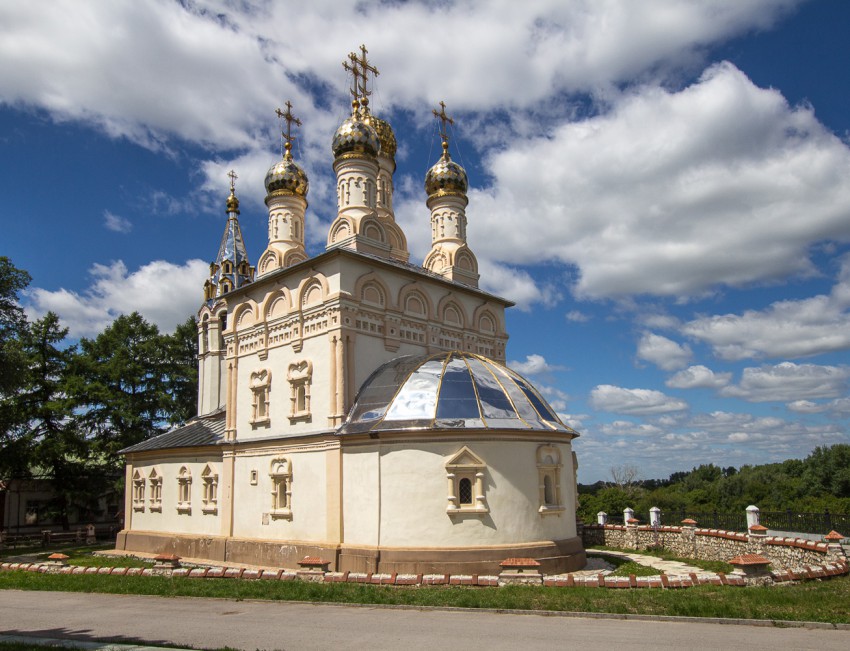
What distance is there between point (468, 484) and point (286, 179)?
12245 mm

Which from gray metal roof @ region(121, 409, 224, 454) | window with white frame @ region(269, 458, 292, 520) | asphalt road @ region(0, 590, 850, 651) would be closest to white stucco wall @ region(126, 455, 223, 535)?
gray metal roof @ region(121, 409, 224, 454)

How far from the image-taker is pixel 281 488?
17.1 metres

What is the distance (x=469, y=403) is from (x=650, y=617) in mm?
6395

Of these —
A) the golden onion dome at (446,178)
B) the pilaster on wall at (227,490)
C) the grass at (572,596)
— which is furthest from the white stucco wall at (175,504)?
the golden onion dome at (446,178)

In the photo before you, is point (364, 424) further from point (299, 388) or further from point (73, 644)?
point (73, 644)

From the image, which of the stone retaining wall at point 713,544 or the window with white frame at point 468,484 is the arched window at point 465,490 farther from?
the stone retaining wall at point 713,544

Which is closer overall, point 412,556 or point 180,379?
point 412,556

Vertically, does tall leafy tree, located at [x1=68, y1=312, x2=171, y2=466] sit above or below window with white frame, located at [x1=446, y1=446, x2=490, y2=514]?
above

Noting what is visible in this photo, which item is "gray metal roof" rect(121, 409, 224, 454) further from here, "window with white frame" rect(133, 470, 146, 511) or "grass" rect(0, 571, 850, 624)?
"grass" rect(0, 571, 850, 624)

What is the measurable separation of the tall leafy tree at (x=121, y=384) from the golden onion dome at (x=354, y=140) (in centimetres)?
1579

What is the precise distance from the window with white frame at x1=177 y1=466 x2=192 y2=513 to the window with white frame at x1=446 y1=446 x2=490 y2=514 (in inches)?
390

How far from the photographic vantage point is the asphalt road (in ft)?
24.7

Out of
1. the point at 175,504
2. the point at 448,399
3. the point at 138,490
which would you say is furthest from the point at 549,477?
the point at 138,490

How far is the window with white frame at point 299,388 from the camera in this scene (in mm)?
16656
